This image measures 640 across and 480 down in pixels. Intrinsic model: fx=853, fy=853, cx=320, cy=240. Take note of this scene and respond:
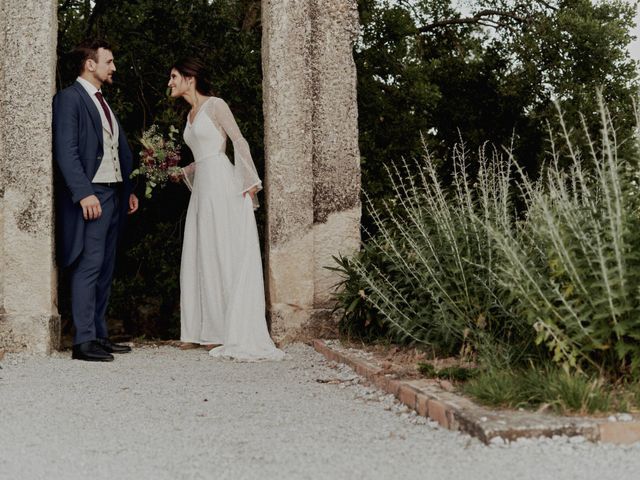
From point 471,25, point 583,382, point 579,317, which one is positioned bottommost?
point 583,382

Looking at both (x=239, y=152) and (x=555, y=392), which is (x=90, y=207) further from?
(x=555, y=392)

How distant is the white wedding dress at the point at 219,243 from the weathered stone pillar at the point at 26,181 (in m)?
1.04

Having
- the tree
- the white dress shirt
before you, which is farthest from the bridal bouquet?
the tree

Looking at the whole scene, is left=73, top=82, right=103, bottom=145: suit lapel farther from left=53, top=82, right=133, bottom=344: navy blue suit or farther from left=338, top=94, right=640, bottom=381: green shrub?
left=338, top=94, right=640, bottom=381: green shrub

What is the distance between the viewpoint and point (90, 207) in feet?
19.4

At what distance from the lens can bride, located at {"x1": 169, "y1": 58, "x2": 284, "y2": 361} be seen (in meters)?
6.21

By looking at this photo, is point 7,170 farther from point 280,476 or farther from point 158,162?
point 280,476

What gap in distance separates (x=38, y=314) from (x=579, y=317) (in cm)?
397

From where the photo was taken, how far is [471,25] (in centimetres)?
1057

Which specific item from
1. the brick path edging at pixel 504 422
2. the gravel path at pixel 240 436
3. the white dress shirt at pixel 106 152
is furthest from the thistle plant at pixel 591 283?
the white dress shirt at pixel 106 152

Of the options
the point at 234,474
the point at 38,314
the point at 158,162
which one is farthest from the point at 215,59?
the point at 234,474

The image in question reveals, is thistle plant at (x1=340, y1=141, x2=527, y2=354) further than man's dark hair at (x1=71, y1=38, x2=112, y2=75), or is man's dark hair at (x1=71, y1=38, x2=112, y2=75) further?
man's dark hair at (x1=71, y1=38, x2=112, y2=75)

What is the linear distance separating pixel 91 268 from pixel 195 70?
167cm

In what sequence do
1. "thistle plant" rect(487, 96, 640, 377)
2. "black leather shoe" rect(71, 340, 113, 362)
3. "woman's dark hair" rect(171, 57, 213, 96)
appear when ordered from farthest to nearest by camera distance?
"woman's dark hair" rect(171, 57, 213, 96) < "black leather shoe" rect(71, 340, 113, 362) < "thistle plant" rect(487, 96, 640, 377)
